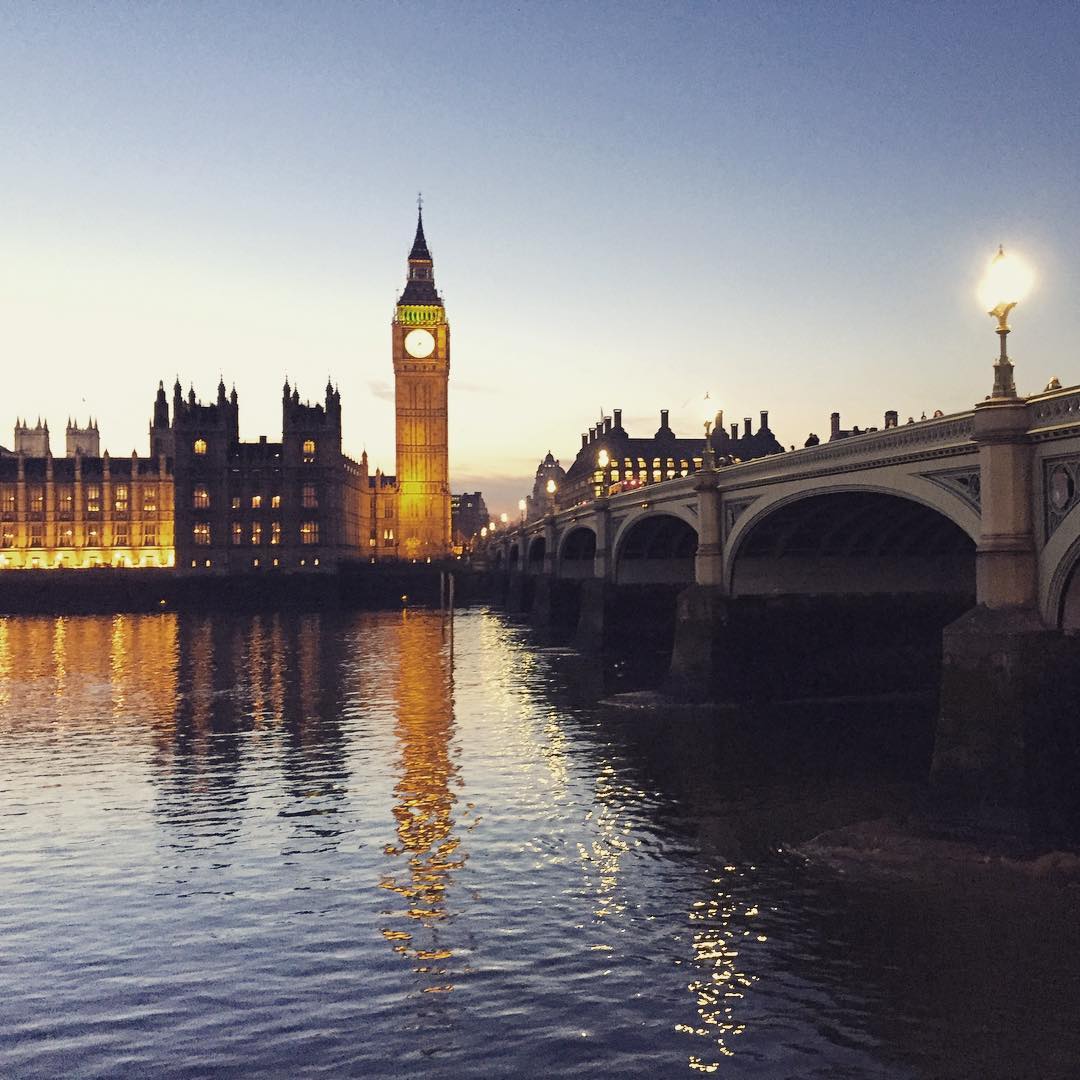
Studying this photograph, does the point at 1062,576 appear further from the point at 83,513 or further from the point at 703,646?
the point at 83,513

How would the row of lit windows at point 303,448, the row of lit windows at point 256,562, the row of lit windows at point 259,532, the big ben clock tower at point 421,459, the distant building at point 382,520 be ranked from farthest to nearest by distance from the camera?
the distant building at point 382,520 → the big ben clock tower at point 421,459 → the row of lit windows at point 303,448 → the row of lit windows at point 259,532 → the row of lit windows at point 256,562

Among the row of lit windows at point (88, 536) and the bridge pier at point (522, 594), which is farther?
the row of lit windows at point (88, 536)

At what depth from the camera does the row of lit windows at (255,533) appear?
497 ft

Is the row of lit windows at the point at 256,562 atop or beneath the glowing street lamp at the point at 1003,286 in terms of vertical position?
beneath

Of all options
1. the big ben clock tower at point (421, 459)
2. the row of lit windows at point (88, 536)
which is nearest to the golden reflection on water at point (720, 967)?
the row of lit windows at point (88, 536)

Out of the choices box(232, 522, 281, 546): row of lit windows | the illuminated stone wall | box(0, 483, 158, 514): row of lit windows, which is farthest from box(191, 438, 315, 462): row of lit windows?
box(0, 483, 158, 514): row of lit windows

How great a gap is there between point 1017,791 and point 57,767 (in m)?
25.5

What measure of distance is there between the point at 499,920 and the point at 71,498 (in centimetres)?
15872

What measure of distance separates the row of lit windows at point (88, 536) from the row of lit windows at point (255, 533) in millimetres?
15809

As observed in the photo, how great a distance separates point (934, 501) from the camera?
28047 mm

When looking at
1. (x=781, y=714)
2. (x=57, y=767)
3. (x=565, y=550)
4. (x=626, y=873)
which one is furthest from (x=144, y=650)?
(x=626, y=873)

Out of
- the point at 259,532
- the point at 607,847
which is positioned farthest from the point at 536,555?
the point at 607,847

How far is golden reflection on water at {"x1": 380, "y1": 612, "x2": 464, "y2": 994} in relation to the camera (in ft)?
58.6

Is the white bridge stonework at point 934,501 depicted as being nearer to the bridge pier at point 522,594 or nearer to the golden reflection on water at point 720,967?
the golden reflection on water at point 720,967
